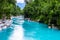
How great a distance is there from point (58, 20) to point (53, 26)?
2.44 meters

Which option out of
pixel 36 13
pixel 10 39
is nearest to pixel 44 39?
pixel 10 39

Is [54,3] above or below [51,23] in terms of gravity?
above

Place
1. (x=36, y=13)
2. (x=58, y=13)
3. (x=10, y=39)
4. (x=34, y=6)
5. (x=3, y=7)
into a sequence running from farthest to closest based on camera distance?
(x=34, y=6), (x=36, y=13), (x=3, y=7), (x=58, y=13), (x=10, y=39)

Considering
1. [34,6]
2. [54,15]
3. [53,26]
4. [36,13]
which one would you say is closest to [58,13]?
[54,15]

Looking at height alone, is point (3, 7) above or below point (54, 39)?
above

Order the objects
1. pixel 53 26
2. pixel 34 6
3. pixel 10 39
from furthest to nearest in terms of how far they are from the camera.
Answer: pixel 34 6, pixel 53 26, pixel 10 39

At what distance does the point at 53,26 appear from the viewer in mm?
38844

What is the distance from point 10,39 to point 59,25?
1412 centimetres

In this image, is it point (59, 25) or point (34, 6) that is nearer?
point (59, 25)

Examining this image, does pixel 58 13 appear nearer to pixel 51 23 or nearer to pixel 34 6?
pixel 51 23

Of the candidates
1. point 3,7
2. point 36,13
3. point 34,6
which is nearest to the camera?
point 3,7

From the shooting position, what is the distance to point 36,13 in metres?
66.1

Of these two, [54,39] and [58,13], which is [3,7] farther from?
[54,39]

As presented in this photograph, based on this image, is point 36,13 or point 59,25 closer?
point 59,25
